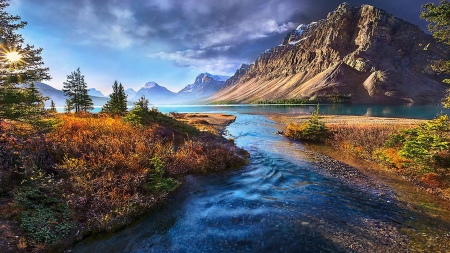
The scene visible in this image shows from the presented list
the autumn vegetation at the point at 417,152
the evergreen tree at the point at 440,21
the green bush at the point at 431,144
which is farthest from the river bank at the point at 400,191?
the evergreen tree at the point at 440,21

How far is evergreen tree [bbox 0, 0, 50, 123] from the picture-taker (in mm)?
12047

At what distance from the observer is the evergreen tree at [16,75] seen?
12.0 metres

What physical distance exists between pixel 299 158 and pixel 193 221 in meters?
13.7

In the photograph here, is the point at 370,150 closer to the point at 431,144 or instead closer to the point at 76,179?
the point at 431,144

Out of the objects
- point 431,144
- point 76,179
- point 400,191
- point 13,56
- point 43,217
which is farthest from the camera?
point 431,144

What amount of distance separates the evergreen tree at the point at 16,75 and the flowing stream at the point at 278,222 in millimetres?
9539

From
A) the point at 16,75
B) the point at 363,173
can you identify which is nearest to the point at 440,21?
the point at 363,173

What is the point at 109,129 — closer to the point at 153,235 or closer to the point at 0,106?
the point at 0,106

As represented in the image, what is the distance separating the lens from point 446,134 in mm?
13094

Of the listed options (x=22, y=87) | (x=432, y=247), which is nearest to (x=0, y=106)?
(x=22, y=87)

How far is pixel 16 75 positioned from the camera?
12906mm

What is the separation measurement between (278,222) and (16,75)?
16605mm

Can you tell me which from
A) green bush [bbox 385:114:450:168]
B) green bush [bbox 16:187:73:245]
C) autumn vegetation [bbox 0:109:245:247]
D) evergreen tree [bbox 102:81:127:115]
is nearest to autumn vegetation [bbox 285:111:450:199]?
green bush [bbox 385:114:450:168]

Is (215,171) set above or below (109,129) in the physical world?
below
